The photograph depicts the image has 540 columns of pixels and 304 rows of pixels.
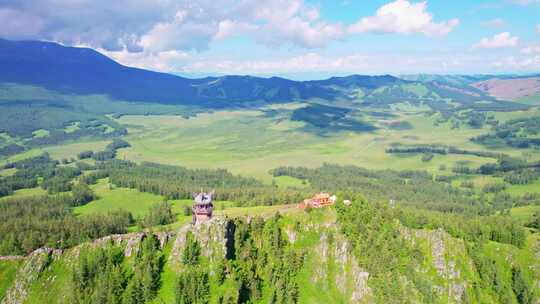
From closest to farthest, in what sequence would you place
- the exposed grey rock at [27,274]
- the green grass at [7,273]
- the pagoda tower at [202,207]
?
the exposed grey rock at [27,274]
the green grass at [7,273]
the pagoda tower at [202,207]

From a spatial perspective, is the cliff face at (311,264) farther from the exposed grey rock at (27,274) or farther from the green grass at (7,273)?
the green grass at (7,273)

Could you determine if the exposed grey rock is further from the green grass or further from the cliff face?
the green grass

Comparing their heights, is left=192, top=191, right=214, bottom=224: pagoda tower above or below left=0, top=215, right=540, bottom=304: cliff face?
above

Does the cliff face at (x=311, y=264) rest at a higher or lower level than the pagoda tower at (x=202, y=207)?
lower

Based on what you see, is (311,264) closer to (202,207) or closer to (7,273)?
(202,207)

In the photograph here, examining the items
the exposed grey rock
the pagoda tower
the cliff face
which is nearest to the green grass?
the cliff face

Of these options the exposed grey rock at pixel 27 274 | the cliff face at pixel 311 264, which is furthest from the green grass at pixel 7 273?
the exposed grey rock at pixel 27 274

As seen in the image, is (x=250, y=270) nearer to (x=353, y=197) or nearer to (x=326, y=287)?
(x=326, y=287)
